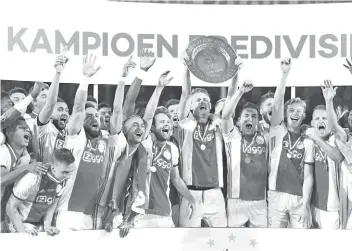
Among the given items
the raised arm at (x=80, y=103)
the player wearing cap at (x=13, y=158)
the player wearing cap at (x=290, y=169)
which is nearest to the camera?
the player wearing cap at (x=13, y=158)

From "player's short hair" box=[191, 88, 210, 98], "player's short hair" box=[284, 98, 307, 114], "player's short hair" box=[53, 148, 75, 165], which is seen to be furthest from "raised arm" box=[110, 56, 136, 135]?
"player's short hair" box=[284, 98, 307, 114]

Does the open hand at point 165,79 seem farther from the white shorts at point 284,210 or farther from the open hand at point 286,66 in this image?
the white shorts at point 284,210

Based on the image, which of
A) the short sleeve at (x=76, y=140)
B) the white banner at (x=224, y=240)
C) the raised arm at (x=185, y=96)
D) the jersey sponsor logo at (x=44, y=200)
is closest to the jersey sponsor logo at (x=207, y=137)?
the raised arm at (x=185, y=96)

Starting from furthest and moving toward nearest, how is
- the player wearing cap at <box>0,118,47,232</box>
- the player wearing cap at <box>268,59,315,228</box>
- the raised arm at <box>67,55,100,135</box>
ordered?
the player wearing cap at <box>268,59,315,228</box> < the raised arm at <box>67,55,100,135</box> < the player wearing cap at <box>0,118,47,232</box>

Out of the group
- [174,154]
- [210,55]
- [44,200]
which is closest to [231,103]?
[210,55]

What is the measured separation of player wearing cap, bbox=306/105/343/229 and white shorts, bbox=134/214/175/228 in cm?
71

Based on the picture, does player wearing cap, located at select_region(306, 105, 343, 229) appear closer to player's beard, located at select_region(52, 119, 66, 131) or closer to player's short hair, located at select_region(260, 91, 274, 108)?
player's short hair, located at select_region(260, 91, 274, 108)

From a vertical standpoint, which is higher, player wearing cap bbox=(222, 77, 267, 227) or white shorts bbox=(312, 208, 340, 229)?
player wearing cap bbox=(222, 77, 267, 227)

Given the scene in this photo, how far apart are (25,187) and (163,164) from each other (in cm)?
65

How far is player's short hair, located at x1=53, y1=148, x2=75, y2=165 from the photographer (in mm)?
2708

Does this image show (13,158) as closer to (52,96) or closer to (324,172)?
(52,96)

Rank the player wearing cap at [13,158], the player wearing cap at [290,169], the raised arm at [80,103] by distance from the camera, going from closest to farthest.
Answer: the player wearing cap at [13,158] → the raised arm at [80,103] → the player wearing cap at [290,169]

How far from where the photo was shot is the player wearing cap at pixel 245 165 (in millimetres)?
2844

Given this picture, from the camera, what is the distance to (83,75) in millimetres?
2748
